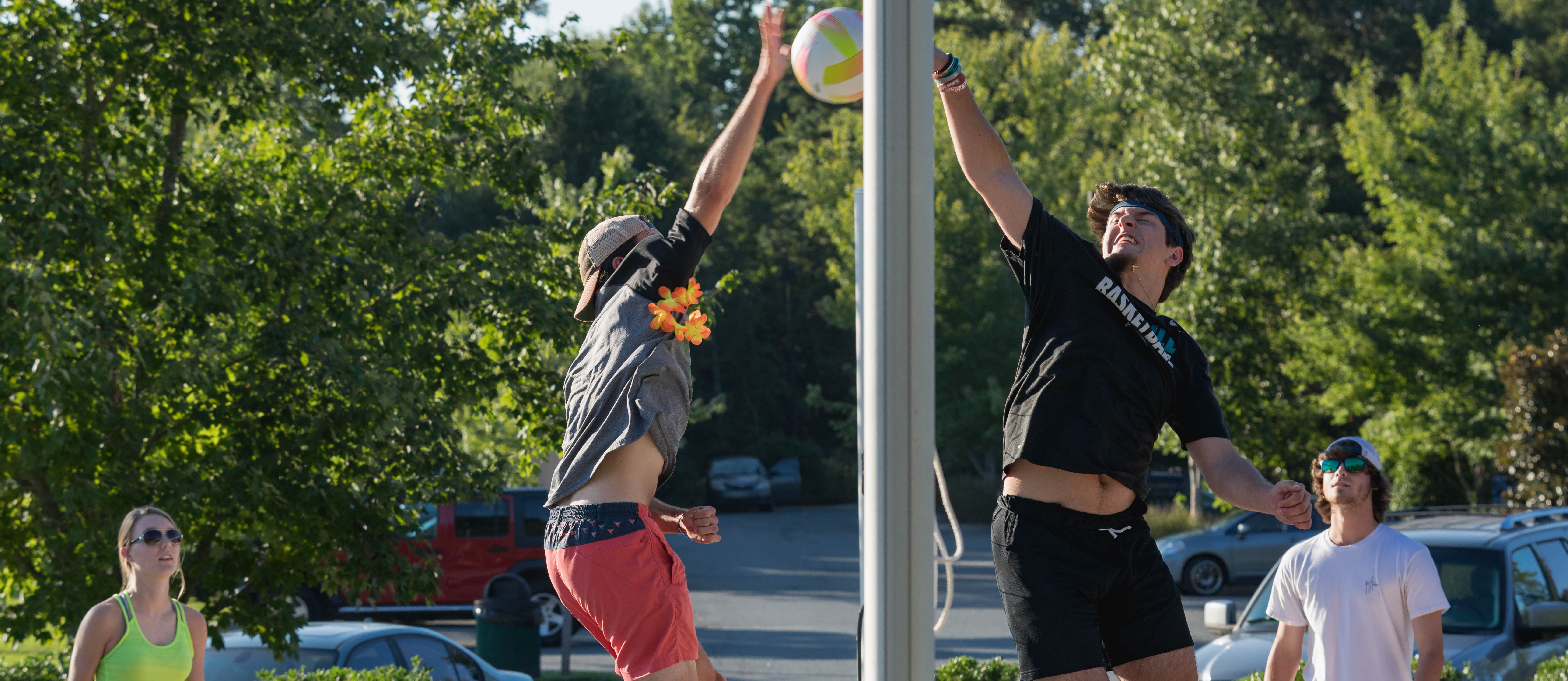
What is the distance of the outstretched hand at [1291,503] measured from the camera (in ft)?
10.0

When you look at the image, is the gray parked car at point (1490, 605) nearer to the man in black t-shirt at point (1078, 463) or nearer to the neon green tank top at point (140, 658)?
the man in black t-shirt at point (1078, 463)

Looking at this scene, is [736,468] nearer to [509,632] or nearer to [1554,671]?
[509,632]


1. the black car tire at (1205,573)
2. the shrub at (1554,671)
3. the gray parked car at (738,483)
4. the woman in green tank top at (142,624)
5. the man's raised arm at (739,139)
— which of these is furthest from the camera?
the gray parked car at (738,483)

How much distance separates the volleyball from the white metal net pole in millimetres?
461

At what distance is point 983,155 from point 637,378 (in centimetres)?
100

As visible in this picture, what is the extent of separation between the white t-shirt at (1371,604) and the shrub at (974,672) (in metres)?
3.27

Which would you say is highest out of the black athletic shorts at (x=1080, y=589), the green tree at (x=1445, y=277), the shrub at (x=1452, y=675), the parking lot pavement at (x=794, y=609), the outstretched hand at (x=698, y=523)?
the green tree at (x=1445, y=277)

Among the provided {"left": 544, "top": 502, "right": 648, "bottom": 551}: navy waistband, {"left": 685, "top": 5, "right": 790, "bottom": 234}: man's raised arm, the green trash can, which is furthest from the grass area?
{"left": 685, "top": 5, "right": 790, "bottom": 234}: man's raised arm

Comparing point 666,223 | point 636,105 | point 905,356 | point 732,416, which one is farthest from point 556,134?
point 905,356

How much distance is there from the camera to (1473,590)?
6.99 m

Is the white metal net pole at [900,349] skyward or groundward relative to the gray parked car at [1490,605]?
skyward

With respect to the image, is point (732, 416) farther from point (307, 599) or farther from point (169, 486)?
point (169, 486)

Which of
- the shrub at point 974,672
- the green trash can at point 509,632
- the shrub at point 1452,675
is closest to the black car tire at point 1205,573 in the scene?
the green trash can at point 509,632

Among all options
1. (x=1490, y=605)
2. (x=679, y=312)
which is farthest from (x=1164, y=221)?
(x=1490, y=605)
